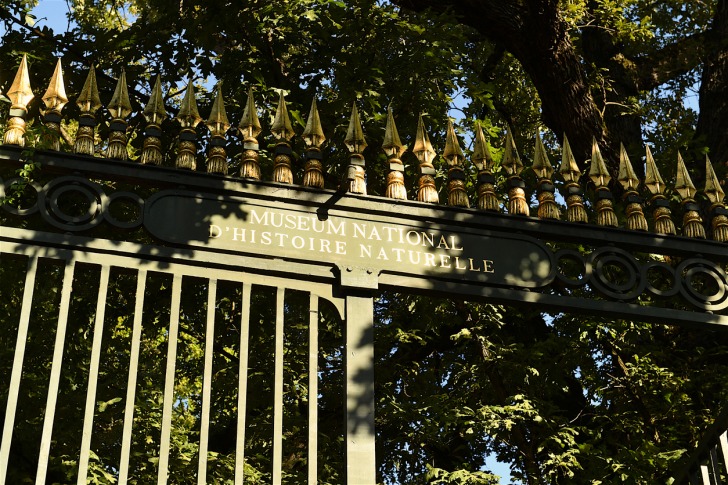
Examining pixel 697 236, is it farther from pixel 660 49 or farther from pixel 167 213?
pixel 660 49

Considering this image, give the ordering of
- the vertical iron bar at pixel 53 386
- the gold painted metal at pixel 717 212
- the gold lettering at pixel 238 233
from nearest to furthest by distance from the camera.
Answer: the vertical iron bar at pixel 53 386 → the gold lettering at pixel 238 233 → the gold painted metal at pixel 717 212

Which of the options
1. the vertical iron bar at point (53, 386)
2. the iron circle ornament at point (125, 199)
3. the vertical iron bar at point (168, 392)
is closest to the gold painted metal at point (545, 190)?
the vertical iron bar at point (168, 392)

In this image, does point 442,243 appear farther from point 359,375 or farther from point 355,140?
point 359,375

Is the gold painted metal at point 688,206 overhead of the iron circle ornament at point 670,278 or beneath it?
overhead

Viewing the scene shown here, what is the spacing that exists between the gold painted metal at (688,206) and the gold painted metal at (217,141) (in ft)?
7.83

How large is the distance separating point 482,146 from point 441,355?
7181mm

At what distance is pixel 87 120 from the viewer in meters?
5.25

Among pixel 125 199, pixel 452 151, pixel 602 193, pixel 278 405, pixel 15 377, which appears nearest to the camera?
pixel 15 377

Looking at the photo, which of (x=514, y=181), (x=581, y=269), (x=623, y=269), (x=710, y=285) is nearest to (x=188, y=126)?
(x=514, y=181)

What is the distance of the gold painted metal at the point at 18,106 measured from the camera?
5098mm

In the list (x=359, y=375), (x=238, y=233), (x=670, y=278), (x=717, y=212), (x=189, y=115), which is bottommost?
(x=359, y=375)

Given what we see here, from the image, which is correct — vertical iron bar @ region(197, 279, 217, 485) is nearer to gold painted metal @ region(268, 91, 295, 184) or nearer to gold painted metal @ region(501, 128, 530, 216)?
gold painted metal @ region(268, 91, 295, 184)

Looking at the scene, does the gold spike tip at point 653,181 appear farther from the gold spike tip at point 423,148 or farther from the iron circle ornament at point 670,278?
the gold spike tip at point 423,148

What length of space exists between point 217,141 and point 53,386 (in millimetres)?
1478
